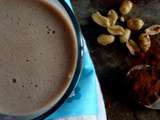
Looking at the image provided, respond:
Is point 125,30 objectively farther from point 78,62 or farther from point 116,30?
point 78,62

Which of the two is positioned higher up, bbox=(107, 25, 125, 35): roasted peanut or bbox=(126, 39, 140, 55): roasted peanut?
bbox=(107, 25, 125, 35): roasted peanut

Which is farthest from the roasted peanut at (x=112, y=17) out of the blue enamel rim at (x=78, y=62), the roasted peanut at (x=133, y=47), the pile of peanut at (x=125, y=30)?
the blue enamel rim at (x=78, y=62)

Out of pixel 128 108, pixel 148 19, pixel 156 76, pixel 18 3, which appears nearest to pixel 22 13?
pixel 18 3

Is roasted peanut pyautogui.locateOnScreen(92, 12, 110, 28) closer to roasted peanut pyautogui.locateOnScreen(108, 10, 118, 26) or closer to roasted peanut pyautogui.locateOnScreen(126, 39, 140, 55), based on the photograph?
roasted peanut pyautogui.locateOnScreen(108, 10, 118, 26)

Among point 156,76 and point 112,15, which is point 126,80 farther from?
point 112,15

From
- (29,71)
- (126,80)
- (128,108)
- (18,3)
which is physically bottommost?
(128,108)

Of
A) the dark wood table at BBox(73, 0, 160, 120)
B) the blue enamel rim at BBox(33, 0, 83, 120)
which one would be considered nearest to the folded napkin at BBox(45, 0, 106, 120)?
the blue enamel rim at BBox(33, 0, 83, 120)

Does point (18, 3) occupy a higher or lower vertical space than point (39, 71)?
higher
